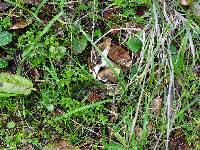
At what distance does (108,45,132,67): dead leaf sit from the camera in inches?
102

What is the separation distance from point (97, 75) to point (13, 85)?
51 centimetres

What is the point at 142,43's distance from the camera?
2.53 meters

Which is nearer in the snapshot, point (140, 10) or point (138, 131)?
point (138, 131)

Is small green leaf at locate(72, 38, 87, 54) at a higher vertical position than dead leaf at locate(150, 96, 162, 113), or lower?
higher

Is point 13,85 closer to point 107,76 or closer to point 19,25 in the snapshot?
point 19,25

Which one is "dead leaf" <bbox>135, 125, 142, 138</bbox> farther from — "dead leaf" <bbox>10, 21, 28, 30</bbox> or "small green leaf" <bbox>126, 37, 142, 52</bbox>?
"dead leaf" <bbox>10, 21, 28, 30</bbox>

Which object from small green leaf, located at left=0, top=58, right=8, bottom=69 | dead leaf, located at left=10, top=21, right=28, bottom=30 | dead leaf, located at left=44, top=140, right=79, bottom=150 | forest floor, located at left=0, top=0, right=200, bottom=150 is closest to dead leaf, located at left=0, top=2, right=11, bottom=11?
forest floor, located at left=0, top=0, right=200, bottom=150

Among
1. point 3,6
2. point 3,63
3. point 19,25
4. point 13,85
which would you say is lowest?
point 13,85

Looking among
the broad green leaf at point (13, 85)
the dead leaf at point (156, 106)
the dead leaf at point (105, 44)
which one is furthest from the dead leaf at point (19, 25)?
the dead leaf at point (156, 106)

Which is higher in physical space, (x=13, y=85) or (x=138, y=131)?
(x=13, y=85)

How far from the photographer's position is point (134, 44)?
8.39 ft

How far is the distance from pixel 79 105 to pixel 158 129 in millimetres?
499

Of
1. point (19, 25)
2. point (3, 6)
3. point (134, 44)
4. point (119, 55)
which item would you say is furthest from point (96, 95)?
point (3, 6)

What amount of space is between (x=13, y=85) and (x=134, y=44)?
0.77 m
